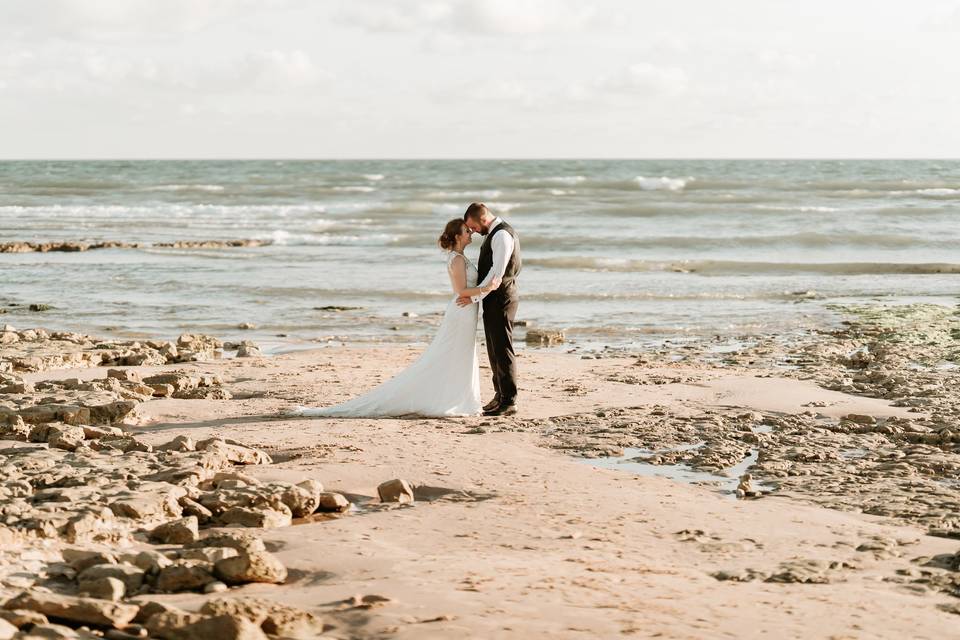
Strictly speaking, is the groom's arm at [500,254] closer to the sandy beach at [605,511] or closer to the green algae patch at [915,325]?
the sandy beach at [605,511]

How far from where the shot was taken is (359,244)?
2703cm

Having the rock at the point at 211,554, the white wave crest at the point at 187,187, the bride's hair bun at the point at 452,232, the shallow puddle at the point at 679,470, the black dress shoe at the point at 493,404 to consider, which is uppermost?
the white wave crest at the point at 187,187

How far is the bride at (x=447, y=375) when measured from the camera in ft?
29.1

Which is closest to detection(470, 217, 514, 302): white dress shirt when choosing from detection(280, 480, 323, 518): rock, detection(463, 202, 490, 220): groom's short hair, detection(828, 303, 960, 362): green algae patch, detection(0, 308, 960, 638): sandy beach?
detection(463, 202, 490, 220): groom's short hair

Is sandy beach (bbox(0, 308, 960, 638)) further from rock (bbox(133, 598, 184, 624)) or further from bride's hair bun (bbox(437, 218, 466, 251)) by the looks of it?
bride's hair bun (bbox(437, 218, 466, 251))

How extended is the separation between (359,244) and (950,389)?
18.9m

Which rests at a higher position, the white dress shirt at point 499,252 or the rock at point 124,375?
the white dress shirt at point 499,252

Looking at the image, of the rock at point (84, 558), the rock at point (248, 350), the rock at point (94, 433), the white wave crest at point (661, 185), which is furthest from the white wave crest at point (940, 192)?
the rock at point (84, 558)

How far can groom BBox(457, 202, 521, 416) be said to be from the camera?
8883 millimetres

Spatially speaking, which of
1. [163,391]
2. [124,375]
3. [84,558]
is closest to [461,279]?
[163,391]

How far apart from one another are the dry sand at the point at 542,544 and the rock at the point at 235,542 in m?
0.20

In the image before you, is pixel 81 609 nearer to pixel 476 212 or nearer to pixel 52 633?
pixel 52 633

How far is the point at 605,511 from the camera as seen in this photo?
19.8ft

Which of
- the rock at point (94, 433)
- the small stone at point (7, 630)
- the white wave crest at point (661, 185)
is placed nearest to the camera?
the small stone at point (7, 630)
